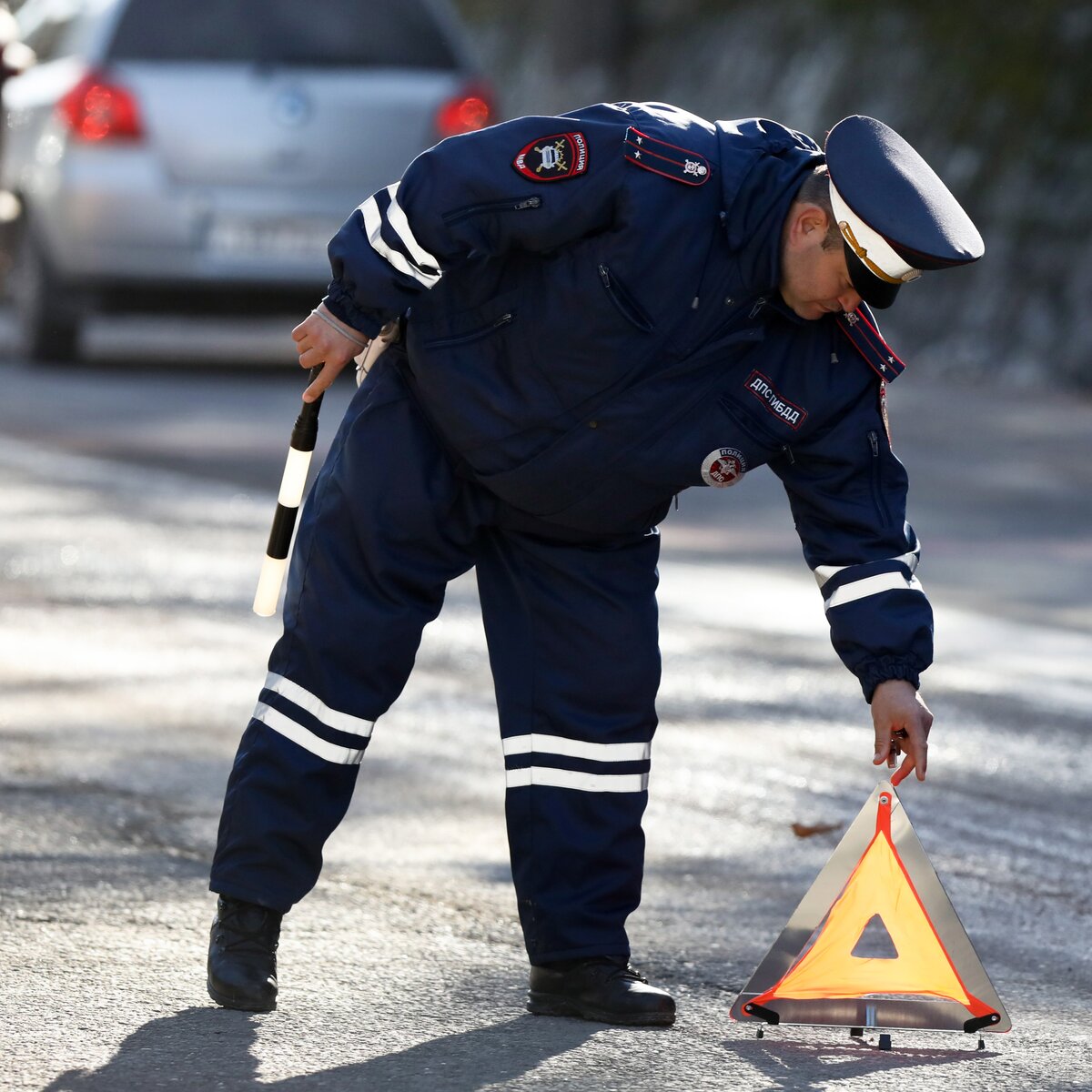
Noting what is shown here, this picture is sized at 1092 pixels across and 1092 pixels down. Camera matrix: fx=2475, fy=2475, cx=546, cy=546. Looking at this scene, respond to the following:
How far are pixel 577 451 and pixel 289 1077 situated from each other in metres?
1.00

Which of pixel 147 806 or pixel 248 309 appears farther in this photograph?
pixel 248 309

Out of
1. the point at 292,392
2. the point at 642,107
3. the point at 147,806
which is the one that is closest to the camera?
the point at 642,107

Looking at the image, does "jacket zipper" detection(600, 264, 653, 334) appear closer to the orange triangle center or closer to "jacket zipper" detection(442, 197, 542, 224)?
"jacket zipper" detection(442, 197, 542, 224)

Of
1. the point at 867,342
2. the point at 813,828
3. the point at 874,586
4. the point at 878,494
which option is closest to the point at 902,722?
the point at 874,586

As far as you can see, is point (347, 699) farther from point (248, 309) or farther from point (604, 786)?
point (248, 309)

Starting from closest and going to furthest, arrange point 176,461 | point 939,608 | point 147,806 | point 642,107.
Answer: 1. point 642,107
2. point 147,806
3. point 939,608
4. point 176,461

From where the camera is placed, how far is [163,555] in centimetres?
767

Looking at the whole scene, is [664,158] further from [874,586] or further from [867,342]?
[874,586]

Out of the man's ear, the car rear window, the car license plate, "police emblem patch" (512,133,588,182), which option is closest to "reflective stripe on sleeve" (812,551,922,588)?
the man's ear

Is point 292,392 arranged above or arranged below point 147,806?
above

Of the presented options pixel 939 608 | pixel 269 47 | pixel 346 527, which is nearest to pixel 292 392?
pixel 269 47

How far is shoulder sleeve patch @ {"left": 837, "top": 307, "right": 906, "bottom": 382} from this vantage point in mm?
3691

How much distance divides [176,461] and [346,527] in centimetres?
577

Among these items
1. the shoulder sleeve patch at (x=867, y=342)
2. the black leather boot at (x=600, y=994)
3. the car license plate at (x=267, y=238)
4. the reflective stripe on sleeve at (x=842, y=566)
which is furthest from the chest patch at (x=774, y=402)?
the car license plate at (x=267, y=238)
